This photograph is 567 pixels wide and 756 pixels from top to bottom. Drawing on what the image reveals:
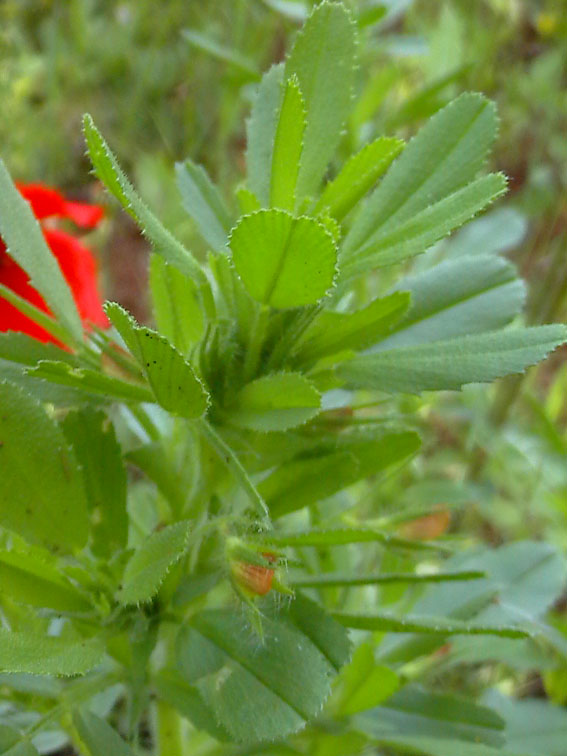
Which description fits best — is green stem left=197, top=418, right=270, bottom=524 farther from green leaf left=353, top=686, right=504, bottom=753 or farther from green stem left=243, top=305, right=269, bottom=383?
green leaf left=353, top=686, right=504, bottom=753

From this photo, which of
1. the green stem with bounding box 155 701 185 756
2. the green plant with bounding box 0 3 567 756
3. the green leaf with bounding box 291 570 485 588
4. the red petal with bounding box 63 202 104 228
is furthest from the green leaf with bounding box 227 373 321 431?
the red petal with bounding box 63 202 104 228

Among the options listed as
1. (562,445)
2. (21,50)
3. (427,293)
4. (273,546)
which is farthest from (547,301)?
(21,50)

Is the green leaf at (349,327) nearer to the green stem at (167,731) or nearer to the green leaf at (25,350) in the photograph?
the green leaf at (25,350)

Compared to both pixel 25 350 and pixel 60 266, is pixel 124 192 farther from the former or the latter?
pixel 60 266

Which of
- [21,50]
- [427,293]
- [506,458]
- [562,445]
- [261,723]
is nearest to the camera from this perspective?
[261,723]

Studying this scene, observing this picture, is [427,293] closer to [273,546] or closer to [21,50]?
[273,546]

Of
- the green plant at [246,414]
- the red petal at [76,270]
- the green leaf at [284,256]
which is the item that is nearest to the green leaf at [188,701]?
the green plant at [246,414]

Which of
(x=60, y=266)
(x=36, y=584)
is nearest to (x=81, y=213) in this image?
(x=60, y=266)
